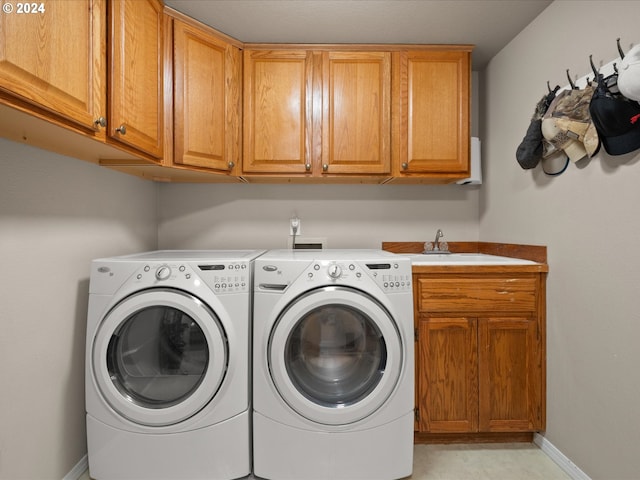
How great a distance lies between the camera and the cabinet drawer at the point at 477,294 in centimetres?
183

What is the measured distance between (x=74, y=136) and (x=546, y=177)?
215cm

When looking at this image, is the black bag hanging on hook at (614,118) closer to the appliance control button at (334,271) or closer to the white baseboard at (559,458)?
the appliance control button at (334,271)

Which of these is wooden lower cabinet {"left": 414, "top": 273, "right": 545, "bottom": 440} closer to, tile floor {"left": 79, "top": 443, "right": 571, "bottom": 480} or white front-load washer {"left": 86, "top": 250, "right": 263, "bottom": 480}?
tile floor {"left": 79, "top": 443, "right": 571, "bottom": 480}

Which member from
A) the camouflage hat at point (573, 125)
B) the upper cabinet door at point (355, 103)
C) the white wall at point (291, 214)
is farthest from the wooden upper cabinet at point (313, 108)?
the camouflage hat at point (573, 125)

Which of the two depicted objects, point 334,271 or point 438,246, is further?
point 438,246

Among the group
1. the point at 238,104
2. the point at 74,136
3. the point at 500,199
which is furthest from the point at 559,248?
the point at 74,136

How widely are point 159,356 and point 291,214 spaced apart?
1282 millimetres

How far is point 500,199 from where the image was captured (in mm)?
2236

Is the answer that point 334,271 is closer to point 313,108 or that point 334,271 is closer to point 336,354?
point 336,354

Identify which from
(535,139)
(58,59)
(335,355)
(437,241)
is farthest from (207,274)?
(535,139)

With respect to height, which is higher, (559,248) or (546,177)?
(546,177)

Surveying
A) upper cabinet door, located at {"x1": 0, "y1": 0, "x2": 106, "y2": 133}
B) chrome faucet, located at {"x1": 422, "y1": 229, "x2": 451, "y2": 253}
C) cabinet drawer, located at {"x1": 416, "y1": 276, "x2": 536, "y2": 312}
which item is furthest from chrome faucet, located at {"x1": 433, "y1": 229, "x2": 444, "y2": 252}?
upper cabinet door, located at {"x1": 0, "y1": 0, "x2": 106, "y2": 133}

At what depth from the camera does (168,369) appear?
5.05 ft

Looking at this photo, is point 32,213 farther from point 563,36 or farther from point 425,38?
point 563,36
